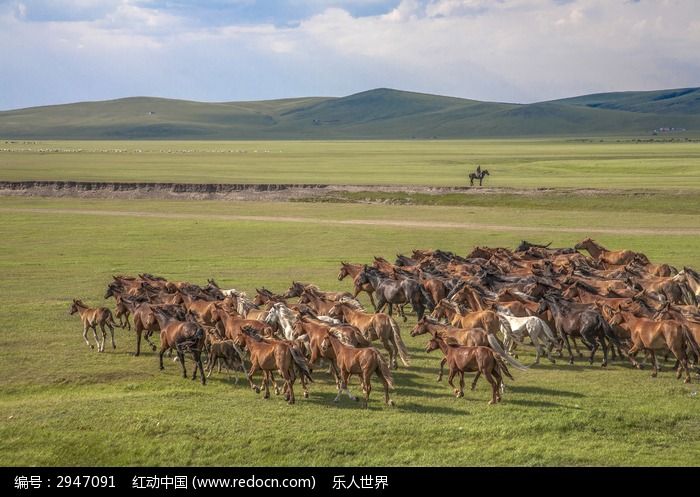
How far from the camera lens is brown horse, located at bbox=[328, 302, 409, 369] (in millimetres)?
15180

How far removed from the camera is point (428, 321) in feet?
50.7

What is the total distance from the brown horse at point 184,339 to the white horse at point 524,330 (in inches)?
229

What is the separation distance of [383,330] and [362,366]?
250cm

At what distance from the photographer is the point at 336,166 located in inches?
3735

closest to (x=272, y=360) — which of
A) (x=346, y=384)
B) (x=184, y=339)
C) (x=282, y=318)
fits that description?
(x=346, y=384)

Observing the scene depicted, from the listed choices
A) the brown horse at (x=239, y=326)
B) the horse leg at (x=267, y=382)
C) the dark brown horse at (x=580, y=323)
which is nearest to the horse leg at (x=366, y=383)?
the horse leg at (x=267, y=382)

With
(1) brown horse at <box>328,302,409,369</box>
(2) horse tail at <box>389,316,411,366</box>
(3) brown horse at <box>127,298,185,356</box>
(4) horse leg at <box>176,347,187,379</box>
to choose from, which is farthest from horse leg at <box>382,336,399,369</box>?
(3) brown horse at <box>127,298,185,356</box>

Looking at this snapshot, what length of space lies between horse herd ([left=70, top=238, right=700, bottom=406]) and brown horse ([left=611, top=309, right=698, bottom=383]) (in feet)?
0.06

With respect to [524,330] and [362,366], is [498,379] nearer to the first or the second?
[362,366]

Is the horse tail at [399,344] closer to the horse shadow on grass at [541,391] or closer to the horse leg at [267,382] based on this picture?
the horse shadow on grass at [541,391]

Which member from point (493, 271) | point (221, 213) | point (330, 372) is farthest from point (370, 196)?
point (330, 372)

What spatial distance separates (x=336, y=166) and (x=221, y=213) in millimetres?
A: 45828

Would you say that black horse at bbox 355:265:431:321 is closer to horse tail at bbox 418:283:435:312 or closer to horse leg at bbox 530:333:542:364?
horse tail at bbox 418:283:435:312
